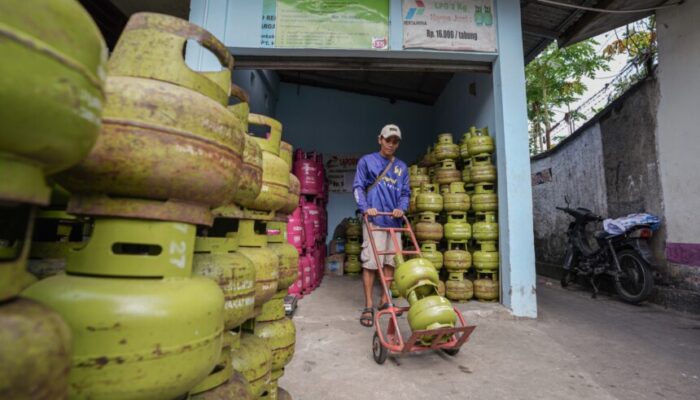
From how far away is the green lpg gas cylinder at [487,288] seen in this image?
421cm

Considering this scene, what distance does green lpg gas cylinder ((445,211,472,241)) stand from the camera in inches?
179

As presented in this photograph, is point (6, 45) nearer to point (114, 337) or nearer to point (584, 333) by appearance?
point (114, 337)

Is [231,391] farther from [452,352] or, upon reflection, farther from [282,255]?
[452,352]

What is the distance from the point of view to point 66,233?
120 centimetres

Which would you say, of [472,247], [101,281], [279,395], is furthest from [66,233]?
[472,247]

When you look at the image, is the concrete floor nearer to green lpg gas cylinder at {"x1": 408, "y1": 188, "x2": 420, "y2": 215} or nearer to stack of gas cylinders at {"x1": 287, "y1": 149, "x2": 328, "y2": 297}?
stack of gas cylinders at {"x1": 287, "y1": 149, "x2": 328, "y2": 297}

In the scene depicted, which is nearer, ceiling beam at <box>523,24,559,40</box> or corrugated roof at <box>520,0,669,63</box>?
corrugated roof at <box>520,0,669,63</box>

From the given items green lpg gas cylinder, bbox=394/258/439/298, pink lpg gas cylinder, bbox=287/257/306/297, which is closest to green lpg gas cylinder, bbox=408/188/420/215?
pink lpg gas cylinder, bbox=287/257/306/297

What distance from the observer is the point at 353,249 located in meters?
7.12

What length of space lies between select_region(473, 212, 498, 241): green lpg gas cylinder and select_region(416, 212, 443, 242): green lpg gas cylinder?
489 mm

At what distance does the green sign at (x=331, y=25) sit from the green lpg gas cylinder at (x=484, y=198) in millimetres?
2272

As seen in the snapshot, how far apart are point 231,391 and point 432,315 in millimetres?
1594

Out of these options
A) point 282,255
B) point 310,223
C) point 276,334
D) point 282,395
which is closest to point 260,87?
point 310,223

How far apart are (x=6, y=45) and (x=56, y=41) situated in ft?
0.24
